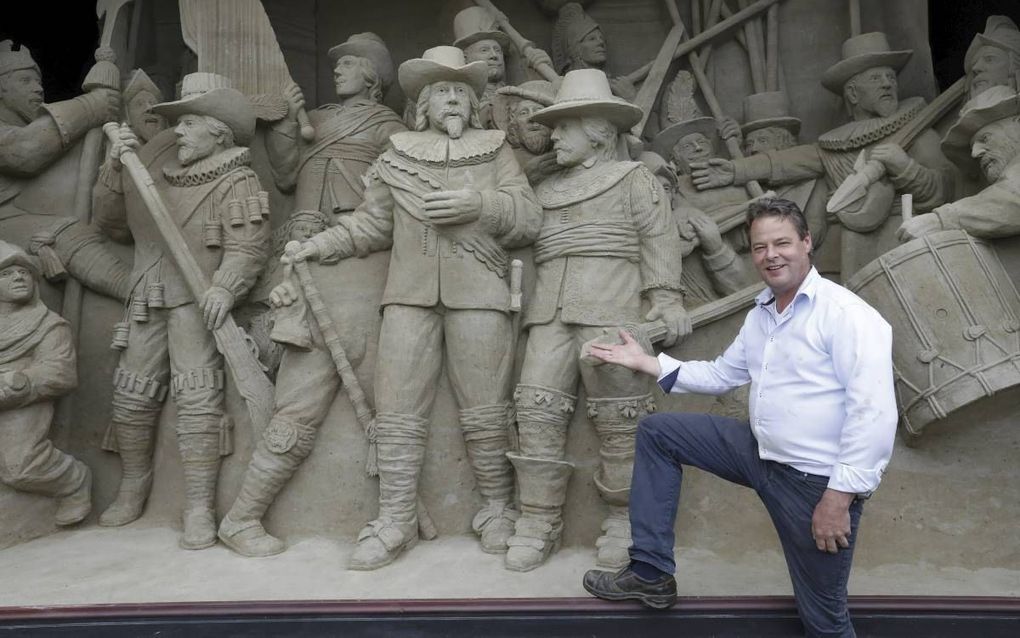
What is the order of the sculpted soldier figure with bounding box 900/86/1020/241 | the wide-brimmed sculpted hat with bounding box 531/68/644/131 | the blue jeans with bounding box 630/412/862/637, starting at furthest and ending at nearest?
the wide-brimmed sculpted hat with bounding box 531/68/644/131 < the sculpted soldier figure with bounding box 900/86/1020/241 < the blue jeans with bounding box 630/412/862/637

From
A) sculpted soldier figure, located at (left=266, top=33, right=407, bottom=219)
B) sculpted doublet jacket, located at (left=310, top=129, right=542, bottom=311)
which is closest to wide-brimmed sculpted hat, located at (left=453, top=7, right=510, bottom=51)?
sculpted soldier figure, located at (left=266, top=33, right=407, bottom=219)

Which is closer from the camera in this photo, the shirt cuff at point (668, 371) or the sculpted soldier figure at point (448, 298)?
the shirt cuff at point (668, 371)

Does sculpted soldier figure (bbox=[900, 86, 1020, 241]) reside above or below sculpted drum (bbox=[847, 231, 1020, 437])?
above

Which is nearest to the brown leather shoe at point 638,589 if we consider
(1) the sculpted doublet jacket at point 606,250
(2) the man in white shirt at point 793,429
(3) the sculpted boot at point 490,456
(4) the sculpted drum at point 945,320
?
(2) the man in white shirt at point 793,429

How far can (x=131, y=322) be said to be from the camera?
16.4 ft

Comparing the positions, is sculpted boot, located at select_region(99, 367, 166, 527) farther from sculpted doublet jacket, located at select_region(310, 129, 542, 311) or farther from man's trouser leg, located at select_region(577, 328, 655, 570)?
man's trouser leg, located at select_region(577, 328, 655, 570)

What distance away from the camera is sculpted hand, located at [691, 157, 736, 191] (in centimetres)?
571

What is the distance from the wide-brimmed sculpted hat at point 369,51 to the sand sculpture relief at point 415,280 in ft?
0.29

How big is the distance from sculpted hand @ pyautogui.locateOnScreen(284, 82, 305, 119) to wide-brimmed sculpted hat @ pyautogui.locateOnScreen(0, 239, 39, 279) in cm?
169

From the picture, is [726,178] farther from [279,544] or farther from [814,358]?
[279,544]

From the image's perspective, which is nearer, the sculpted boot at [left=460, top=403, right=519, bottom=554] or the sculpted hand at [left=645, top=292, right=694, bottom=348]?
the sculpted hand at [left=645, top=292, right=694, bottom=348]

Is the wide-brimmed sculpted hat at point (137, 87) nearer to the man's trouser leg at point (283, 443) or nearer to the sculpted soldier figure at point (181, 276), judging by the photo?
the sculpted soldier figure at point (181, 276)

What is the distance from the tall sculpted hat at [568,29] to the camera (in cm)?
634

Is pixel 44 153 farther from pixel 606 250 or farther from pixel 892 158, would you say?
A: pixel 892 158
